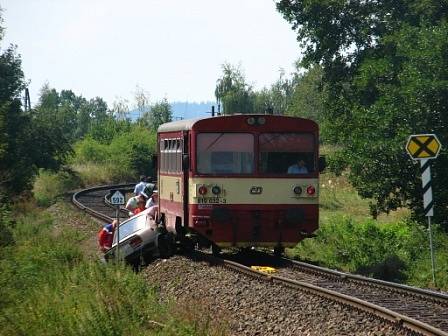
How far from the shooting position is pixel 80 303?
459 inches

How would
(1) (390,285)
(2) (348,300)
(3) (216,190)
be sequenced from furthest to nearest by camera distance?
(3) (216,190) < (1) (390,285) < (2) (348,300)

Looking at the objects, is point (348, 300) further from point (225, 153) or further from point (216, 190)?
point (225, 153)

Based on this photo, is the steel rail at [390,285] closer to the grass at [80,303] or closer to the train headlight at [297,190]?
the train headlight at [297,190]

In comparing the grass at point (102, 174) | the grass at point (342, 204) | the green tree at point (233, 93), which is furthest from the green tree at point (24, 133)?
the green tree at point (233, 93)

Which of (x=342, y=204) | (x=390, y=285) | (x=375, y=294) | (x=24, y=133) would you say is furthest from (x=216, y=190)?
(x=24, y=133)

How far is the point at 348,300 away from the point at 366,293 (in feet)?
3.84

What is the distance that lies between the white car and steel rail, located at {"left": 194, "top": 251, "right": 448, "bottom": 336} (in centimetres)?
210

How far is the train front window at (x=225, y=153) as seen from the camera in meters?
17.6

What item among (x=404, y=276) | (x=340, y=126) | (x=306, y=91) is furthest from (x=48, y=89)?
(x=404, y=276)

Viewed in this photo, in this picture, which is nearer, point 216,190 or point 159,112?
point 216,190

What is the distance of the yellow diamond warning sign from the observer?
16656 millimetres

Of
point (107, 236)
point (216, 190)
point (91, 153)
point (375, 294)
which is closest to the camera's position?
point (375, 294)

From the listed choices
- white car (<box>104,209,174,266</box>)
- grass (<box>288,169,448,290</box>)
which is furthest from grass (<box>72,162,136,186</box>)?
white car (<box>104,209,174,266</box>)

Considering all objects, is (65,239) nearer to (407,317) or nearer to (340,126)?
(340,126)
